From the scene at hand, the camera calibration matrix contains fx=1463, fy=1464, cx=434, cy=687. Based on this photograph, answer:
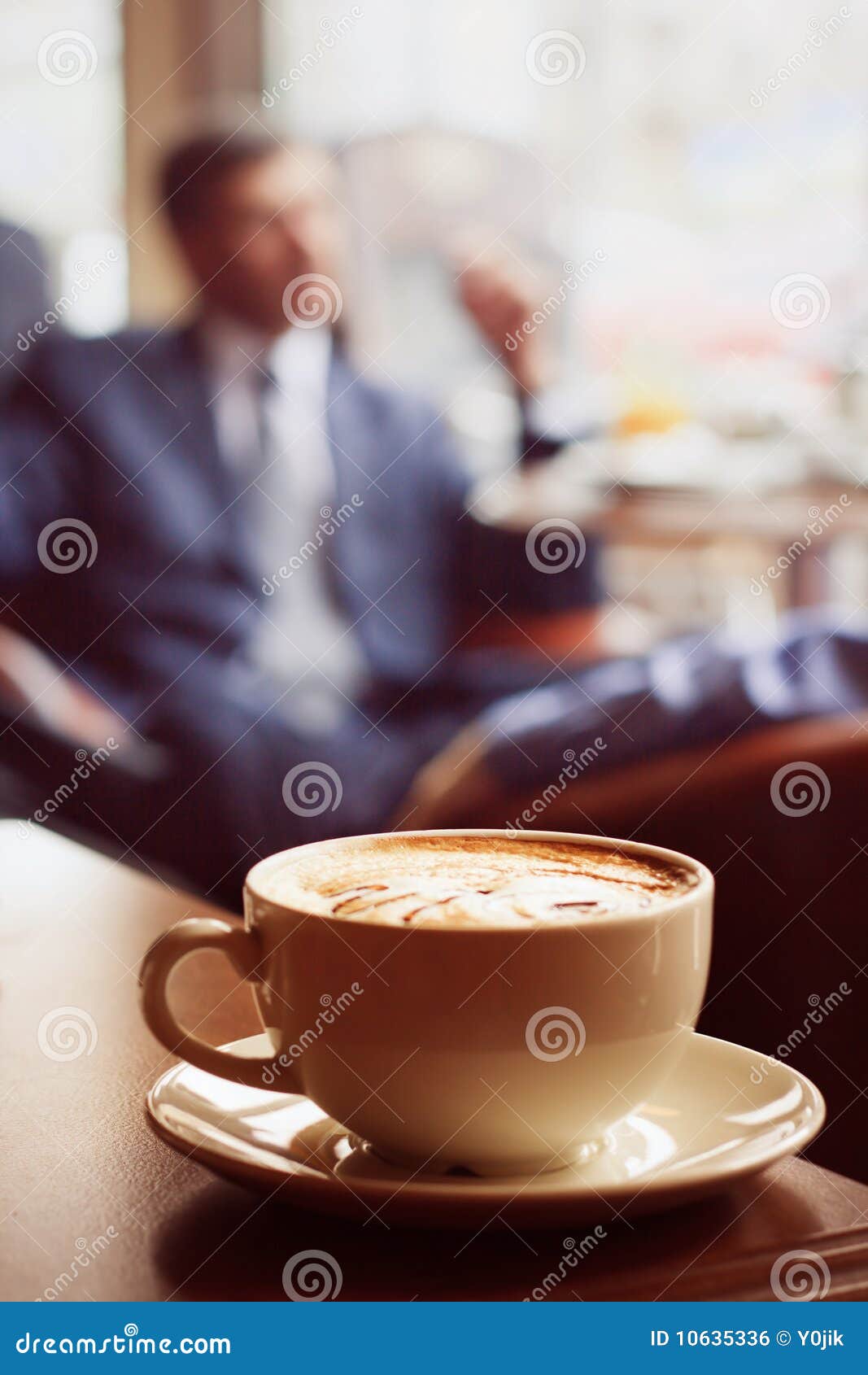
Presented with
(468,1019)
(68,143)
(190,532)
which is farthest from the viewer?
(68,143)

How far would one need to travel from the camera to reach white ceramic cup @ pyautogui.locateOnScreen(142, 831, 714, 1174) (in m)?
0.42

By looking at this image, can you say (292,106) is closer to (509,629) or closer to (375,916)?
(509,629)

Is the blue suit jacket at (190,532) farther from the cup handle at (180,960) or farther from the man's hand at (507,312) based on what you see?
the cup handle at (180,960)

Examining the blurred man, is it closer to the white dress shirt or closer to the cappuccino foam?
the white dress shirt

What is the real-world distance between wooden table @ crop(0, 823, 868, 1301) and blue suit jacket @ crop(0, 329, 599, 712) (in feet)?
5.01

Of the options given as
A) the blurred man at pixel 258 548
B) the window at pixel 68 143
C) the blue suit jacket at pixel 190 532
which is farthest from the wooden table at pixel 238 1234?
the window at pixel 68 143

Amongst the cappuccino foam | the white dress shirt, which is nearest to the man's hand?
the white dress shirt

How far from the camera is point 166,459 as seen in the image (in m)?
2.53

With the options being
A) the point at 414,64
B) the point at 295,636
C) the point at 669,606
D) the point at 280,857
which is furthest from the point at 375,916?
the point at 414,64

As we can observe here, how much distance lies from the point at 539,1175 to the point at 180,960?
131mm

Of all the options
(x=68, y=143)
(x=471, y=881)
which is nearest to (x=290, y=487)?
(x=68, y=143)

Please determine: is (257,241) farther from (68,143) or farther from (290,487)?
(68,143)

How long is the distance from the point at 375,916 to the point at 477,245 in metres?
3.65

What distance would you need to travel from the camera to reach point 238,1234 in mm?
437
